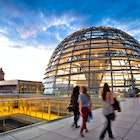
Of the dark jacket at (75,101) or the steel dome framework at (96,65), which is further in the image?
the steel dome framework at (96,65)

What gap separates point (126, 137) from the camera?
17.0 feet

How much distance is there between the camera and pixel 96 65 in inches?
1061

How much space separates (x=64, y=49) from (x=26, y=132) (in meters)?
25.7

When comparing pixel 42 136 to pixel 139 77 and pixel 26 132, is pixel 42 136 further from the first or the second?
pixel 139 77

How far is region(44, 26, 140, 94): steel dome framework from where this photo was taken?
26.1m

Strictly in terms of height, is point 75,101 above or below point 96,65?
below

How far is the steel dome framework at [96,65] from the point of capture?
2612 centimetres

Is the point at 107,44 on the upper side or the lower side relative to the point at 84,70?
upper

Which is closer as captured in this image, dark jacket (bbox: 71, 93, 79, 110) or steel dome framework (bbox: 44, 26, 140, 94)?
dark jacket (bbox: 71, 93, 79, 110)

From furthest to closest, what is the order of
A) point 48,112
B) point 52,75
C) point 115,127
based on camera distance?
point 52,75 → point 48,112 → point 115,127

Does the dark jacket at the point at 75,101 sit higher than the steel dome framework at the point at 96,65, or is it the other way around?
the steel dome framework at the point at 96,65

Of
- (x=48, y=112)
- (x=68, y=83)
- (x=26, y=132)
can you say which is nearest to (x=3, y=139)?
(x=26, y=132)

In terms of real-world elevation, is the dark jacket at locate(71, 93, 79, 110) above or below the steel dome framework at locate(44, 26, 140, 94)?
below

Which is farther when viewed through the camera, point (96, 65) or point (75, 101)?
point (96, 65)
